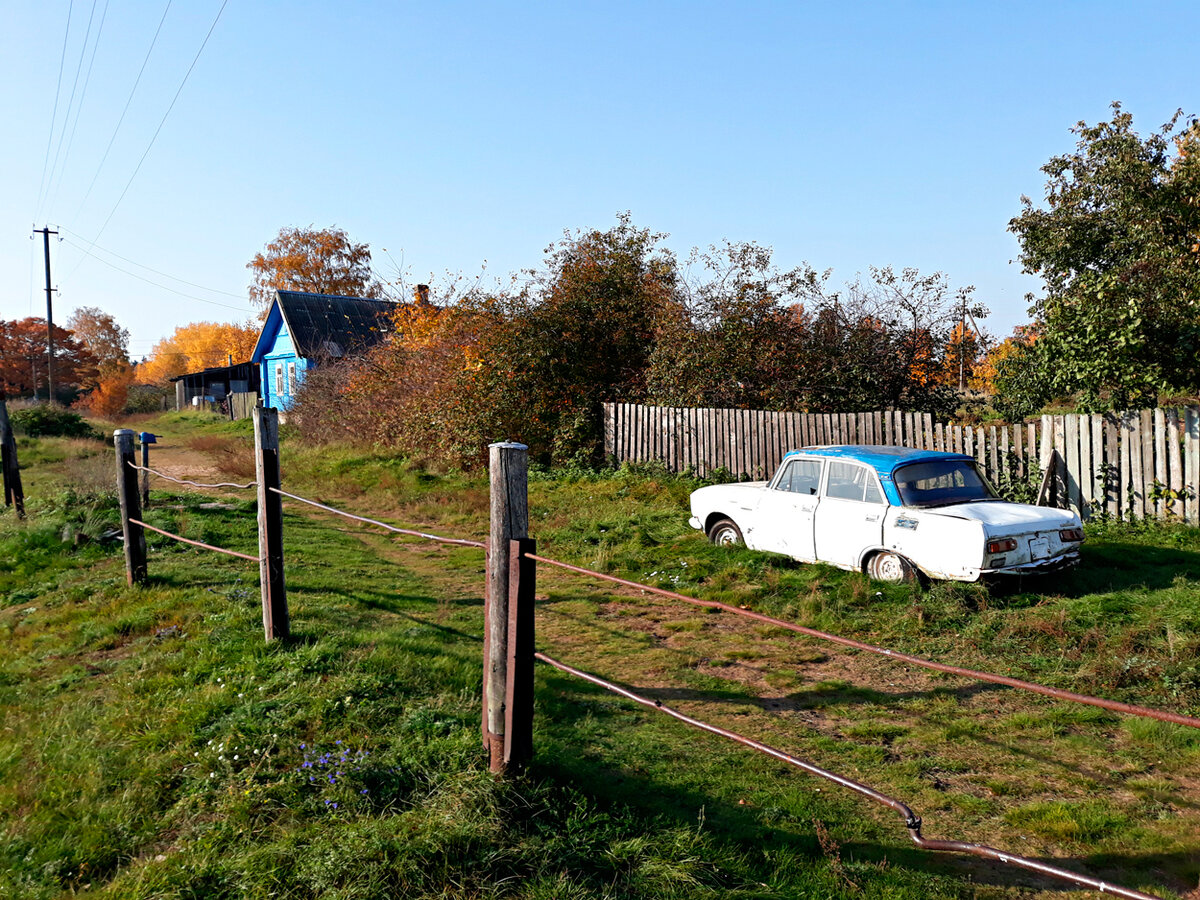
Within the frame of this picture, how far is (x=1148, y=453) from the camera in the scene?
9.77 m

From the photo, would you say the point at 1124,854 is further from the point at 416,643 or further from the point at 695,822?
the point at 416,643

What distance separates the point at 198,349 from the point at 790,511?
281ft

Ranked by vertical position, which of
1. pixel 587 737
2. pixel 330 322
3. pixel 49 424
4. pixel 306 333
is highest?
pixel 330 322

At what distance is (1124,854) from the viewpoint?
353 cm

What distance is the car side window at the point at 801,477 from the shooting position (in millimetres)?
8562

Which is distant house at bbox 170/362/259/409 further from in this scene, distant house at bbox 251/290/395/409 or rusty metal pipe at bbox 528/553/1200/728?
rusty metal pipe at bbox 528/553/1200/728

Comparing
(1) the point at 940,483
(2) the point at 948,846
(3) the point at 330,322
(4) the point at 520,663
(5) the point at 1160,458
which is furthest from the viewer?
(3) the point at 330,322

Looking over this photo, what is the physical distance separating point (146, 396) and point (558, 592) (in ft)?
180

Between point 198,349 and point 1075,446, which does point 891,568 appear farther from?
point 198,349

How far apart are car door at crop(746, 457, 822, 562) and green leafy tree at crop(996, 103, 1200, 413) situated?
207 inches

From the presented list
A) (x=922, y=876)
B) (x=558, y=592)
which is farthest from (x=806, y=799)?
(x=558, y=592)

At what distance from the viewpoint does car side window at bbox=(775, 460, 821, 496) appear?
337 inches

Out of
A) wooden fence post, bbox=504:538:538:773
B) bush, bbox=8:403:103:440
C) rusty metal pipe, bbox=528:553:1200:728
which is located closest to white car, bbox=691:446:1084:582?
rusty metal pipe, bbox=528:553:1200:728

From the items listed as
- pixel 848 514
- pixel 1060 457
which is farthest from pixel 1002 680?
pixel 1060 457
